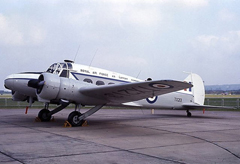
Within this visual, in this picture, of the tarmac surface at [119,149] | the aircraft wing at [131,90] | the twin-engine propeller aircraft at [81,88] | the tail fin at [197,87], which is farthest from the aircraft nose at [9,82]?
the tail fin at [197,87]

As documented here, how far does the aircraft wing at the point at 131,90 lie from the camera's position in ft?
32.5

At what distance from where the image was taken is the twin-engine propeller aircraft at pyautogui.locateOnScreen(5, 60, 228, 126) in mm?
10906

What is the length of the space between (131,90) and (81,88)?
216 centimetres

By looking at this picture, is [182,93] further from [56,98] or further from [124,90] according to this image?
[56,98]

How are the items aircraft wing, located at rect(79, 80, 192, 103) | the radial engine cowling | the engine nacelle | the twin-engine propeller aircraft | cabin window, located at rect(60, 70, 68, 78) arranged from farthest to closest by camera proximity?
the engine nacelle → cabin window, located at rect(60, 70, 68, 78) → the radial engine cowling → the twin-engine propeller aircraft → aircraft wing, located at rect(79, 80, 192, 103)

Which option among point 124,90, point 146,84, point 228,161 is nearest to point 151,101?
point 124,90

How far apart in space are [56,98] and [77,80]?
1.33 metres

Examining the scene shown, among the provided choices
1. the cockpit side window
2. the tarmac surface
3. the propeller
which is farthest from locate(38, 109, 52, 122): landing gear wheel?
the tarmac surface

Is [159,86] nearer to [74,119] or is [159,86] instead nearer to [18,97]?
[74,119]

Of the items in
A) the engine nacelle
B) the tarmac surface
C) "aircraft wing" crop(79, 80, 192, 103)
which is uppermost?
"aircraft wing" crop(79, 80, 192, 103)

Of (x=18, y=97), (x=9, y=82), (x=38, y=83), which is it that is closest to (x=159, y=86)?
(x=38, y=83)

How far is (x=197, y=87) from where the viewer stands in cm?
1875

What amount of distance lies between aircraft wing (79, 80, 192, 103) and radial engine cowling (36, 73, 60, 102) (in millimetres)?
1077

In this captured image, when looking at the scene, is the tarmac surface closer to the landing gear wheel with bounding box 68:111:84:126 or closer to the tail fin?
the landing gear wheel with bounding box 68:111:84:126
